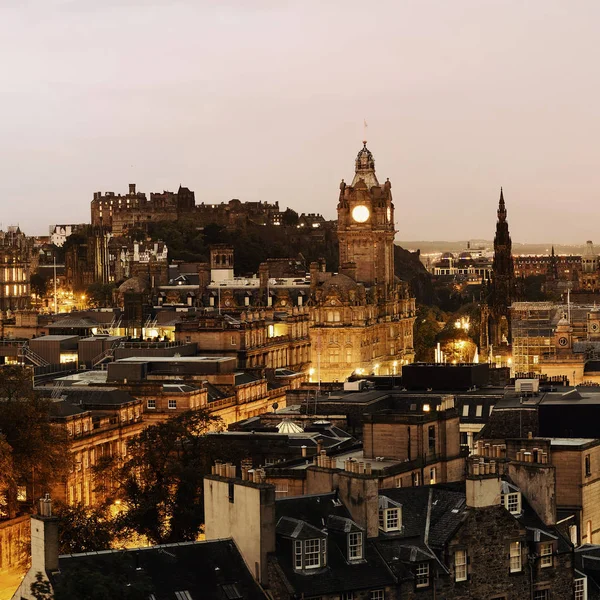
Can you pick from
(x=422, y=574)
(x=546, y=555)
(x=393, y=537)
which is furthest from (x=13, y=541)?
(x=546, y=555)

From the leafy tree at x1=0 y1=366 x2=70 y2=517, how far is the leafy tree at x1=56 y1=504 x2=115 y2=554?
1050 cm

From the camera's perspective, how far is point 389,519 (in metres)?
58.9

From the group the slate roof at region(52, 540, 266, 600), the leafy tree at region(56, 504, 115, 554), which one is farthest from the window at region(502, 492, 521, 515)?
the leafy tree at region(56, 504, 115, 554)

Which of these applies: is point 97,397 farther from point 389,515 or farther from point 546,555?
point 546,555

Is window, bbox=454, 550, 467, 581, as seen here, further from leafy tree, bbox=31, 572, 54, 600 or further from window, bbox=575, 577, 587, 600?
leafy tree, bbox=31, 572, 54, 600

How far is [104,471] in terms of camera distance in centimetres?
9331

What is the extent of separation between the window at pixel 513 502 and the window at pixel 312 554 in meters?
7.68

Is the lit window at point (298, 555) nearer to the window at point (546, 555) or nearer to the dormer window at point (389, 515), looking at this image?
the dormer window at point (389, 515)

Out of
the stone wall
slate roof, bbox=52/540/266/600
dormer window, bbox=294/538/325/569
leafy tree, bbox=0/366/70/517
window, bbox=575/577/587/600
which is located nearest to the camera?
slate roof, bbox=52/540/266/600

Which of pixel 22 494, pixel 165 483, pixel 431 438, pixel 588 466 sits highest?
pixel 431 438

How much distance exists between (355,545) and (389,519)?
2.42 meters

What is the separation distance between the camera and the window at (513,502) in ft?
199

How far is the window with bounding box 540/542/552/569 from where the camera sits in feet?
197

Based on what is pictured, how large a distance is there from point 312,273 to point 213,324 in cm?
4782
